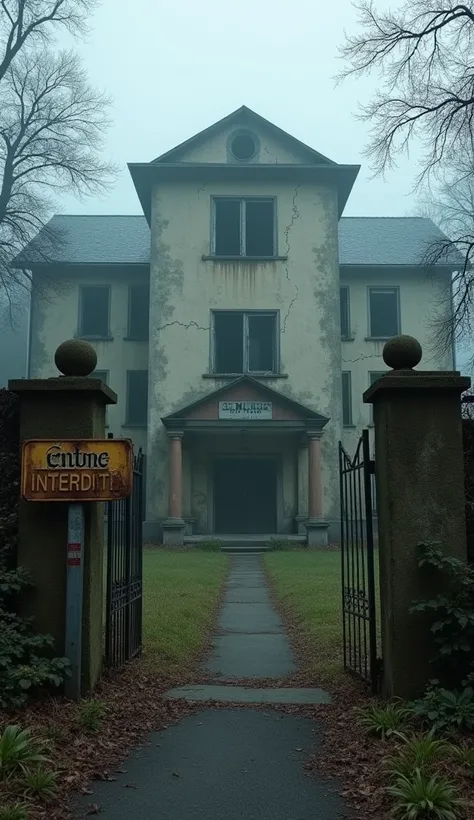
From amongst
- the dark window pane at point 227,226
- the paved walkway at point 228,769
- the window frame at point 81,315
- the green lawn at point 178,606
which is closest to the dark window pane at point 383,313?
the dark window pane at point 227,226

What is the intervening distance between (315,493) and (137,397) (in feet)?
24.7

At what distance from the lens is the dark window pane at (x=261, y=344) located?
25016mm

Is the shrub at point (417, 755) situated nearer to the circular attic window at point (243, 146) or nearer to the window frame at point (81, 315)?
the circular attic window at point (243, 146)

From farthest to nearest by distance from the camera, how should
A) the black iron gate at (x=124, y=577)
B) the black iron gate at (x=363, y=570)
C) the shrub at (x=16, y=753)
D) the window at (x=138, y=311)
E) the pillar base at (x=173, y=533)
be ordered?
the window at (x=138, y=311) < the pillar base at (x=173, y=533) < the black iron gate at (x=124, y=577) < the black iron gate at (x=363, y=570) < the shrub at (x=16, y=753)

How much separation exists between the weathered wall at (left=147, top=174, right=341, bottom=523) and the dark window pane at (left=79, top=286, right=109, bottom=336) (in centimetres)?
369

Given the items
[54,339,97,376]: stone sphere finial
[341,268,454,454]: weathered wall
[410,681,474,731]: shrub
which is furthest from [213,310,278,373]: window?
[410,681,474,731]: shrub

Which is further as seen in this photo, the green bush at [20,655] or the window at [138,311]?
the window at [138,311]

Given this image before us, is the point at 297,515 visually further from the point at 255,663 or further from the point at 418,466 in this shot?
the point at 418,466

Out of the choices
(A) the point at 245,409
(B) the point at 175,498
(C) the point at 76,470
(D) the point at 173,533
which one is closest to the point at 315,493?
(A) the point at 245,409

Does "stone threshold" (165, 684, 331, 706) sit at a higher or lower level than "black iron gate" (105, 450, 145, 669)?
lower

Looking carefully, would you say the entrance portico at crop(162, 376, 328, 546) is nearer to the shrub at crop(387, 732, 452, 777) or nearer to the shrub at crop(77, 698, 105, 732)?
the shrub at crop(77, 698, 105, 732)

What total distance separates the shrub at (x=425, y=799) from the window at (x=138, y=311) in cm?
2416

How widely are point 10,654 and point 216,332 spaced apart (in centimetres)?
1974

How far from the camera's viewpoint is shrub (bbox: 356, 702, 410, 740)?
515cm
